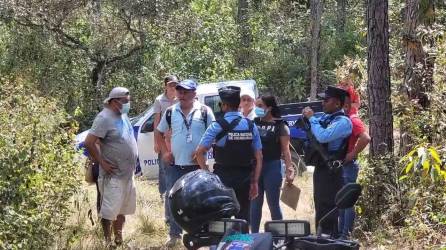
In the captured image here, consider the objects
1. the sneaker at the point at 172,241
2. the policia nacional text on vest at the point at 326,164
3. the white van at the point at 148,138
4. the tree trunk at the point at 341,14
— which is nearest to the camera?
the policia nacional text on vest at the point at 326,164

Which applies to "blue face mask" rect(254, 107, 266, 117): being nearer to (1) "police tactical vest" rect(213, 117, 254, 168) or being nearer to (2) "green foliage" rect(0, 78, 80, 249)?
(1) "police tactical vest" rect(213, 117, 254, 168)

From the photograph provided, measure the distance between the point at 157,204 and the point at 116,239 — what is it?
2.54 m

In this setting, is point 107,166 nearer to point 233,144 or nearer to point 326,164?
point 233,144

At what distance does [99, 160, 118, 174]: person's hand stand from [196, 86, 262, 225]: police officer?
1.00 m

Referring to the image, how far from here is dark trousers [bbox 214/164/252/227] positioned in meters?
6.15

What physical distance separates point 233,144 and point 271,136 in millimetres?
907

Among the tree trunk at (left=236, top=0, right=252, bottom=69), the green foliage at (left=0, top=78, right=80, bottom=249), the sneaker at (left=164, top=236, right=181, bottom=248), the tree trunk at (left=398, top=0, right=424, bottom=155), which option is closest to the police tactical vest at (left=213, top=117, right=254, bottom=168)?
the sneaker at (left=164, top=236, right=181, bottom=248)

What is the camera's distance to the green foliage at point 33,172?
5.15 metres

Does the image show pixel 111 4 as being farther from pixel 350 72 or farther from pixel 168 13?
pixel 350 72

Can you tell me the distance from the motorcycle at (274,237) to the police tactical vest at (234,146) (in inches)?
106

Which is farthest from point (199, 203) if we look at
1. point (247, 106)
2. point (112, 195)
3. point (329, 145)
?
point (247, 106)

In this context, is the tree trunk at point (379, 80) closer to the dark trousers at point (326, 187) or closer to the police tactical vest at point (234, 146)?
the dark trousers at point (326, 187)

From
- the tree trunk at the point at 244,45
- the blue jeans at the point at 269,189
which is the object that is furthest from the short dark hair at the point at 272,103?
the tree trunk at the point at 244,45

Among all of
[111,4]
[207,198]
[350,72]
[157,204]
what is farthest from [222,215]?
[111,4]
